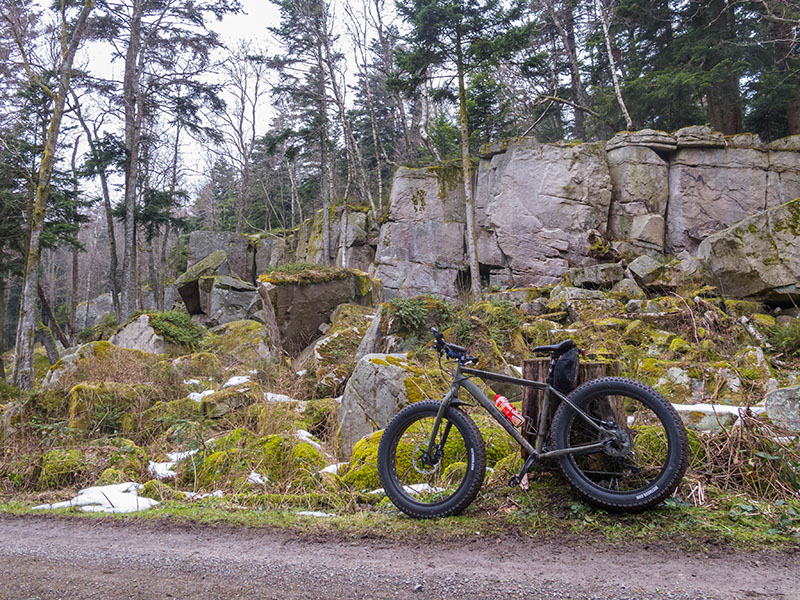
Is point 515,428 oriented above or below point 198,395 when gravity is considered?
above

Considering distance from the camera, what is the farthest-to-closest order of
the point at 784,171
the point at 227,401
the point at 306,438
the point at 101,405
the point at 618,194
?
the point at 618,194
the point at 784,171
the point at 227,401
the point at 101,405
the point at 306,438

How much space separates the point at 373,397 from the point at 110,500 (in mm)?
2753

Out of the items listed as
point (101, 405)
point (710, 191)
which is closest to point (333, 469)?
point (101, 405)

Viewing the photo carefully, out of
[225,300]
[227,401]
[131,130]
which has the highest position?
[131,130]

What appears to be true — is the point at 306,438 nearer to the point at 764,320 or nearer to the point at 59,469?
the point at 59,469

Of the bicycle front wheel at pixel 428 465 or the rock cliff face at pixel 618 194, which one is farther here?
the rock cliff face at pixel 618 194

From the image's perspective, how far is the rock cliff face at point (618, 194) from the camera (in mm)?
14203

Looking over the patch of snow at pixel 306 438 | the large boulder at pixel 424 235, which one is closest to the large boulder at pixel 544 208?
the large boulder at pixel 424 235

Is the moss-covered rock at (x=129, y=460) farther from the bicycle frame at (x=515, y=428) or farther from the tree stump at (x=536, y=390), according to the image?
the tree stump at (x=536, y=390)

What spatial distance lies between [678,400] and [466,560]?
4.59m

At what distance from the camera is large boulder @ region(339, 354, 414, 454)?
5266 mm

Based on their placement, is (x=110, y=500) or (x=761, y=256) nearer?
(x=110, y=500)

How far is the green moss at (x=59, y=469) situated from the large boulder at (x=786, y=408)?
22.0ft

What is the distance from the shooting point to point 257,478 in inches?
173
